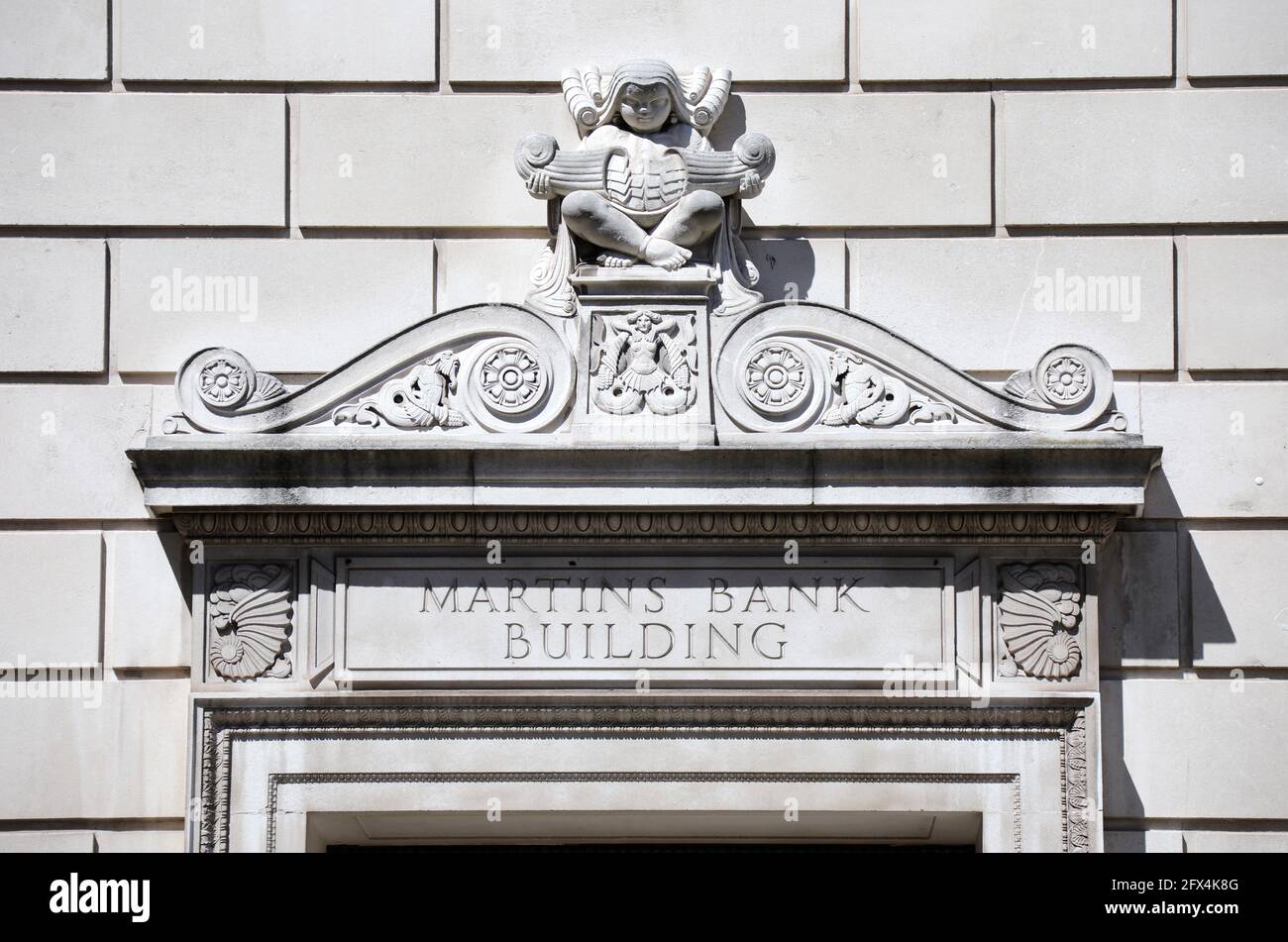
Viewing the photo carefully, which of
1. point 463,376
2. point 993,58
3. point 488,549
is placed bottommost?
point 488,549

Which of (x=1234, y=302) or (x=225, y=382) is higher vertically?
(x=1234, y=302)

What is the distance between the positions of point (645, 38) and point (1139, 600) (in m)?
4.13

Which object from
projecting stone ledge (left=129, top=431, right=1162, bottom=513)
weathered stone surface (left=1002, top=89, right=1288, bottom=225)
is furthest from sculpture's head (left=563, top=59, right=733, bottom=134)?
projecting stone ledge (left=129, top=431, right=1162, bottom=513)

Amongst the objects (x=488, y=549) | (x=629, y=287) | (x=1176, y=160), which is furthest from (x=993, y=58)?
(x=488, y=549)

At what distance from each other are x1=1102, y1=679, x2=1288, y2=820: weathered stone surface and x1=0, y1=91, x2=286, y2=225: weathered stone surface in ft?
17.6

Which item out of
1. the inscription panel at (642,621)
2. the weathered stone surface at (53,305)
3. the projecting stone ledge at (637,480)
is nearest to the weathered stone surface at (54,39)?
the weathered stone surface at (53,305)

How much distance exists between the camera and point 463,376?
866 centimetres

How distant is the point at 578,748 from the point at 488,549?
1.14 metres

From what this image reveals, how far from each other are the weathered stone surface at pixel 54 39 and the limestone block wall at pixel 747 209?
0.02m

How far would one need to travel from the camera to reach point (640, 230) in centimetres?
887

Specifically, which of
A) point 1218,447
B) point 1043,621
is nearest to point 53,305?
point 1043,621

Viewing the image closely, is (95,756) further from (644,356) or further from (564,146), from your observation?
(564,146)

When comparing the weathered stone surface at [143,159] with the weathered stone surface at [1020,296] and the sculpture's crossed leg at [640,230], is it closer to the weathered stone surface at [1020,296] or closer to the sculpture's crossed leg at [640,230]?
the sculpture's crossed leg at [640,230]
